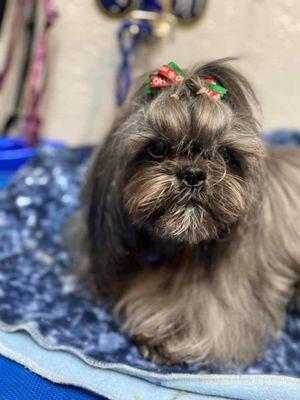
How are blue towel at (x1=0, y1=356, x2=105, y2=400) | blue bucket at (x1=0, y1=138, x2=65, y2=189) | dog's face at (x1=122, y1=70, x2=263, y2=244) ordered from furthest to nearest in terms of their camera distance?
blue bucket at (x1=0, y1=138, x2=65, y2=189)
blue towel at (x1=0, y1=356, x2=105, y2=400)
dog's face at (x1=122, y1=70, x2=263, y2=244)

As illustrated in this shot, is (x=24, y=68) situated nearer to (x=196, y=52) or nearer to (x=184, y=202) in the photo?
(x=196, y=52)

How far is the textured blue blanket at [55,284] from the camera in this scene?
1.36 meters

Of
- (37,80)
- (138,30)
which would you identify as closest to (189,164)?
(138,30)

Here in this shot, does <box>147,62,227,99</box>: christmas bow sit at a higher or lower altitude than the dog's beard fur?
higher

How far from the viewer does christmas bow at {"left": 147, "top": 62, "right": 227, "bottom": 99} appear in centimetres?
114

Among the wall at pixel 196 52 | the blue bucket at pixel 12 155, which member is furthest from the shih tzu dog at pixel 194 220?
the blue bucket at pixel 12 155

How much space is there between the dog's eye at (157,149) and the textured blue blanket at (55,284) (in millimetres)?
515

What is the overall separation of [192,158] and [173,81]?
177 mm

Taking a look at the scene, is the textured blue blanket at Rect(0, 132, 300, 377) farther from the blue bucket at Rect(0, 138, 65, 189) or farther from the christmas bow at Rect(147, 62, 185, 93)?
the christmas bow at Rect(147, 62, 185, 93)

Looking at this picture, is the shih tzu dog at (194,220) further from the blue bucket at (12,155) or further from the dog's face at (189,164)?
the blue bucket at (12,155)

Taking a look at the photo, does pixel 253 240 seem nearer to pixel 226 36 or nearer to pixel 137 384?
pixel 137 384

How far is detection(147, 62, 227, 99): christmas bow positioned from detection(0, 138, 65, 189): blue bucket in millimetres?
1217

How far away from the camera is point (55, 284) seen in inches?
64.6

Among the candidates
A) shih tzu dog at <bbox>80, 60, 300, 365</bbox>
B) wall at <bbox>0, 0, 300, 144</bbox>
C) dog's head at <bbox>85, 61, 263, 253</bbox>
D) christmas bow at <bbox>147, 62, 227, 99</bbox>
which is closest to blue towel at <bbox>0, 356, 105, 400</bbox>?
shih tzu dog at <bbox>80, 60, 300, 365</bbox>
